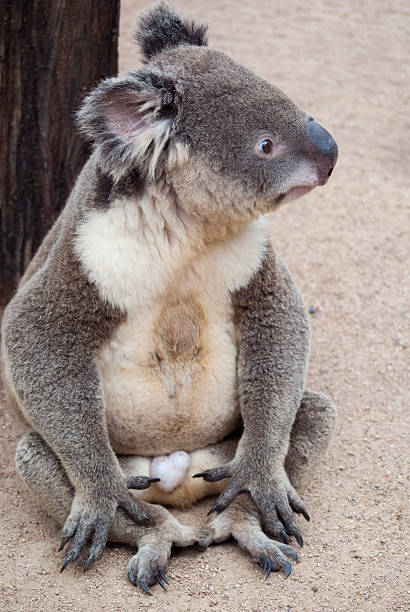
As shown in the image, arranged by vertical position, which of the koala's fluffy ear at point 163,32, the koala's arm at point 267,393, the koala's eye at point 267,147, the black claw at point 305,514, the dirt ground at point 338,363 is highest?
the koala's fluffy ear at point 163,32

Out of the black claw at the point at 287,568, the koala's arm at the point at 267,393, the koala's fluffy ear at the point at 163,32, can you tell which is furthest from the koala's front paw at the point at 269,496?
the koala's fluffy ear at the point at 163,32

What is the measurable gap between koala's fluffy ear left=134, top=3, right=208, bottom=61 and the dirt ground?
7.26 ft

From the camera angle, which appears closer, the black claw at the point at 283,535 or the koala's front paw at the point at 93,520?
the koala's front paw at the point at 93,520

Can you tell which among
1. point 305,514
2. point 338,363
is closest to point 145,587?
point 305,514

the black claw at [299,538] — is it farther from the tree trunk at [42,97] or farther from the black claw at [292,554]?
the tree trunk at [42,97]

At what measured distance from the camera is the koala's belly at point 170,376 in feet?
11.1

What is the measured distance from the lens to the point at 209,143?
3.09 meters

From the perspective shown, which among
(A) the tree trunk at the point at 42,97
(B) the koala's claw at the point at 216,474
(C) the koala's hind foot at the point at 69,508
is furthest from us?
(A) the tree trunk at the point at 42,97

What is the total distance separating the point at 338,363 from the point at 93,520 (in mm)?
2240

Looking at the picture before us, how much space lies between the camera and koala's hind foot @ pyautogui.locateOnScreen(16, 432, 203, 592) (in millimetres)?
3354

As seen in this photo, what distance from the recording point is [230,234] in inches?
132

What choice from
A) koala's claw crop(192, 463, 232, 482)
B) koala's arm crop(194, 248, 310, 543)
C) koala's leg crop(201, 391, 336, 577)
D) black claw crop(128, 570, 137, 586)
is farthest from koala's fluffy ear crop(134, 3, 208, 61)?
black claw crop(128, 570, 137, 586)

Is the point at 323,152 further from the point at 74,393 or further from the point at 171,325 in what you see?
the point at 74,393

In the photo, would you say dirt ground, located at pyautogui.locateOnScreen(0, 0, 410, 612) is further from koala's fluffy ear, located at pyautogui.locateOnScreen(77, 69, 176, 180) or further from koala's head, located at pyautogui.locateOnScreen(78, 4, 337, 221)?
koala's fluffy ear, located at pyautogui.locateOnScreen(77, 69, 176, 180)
